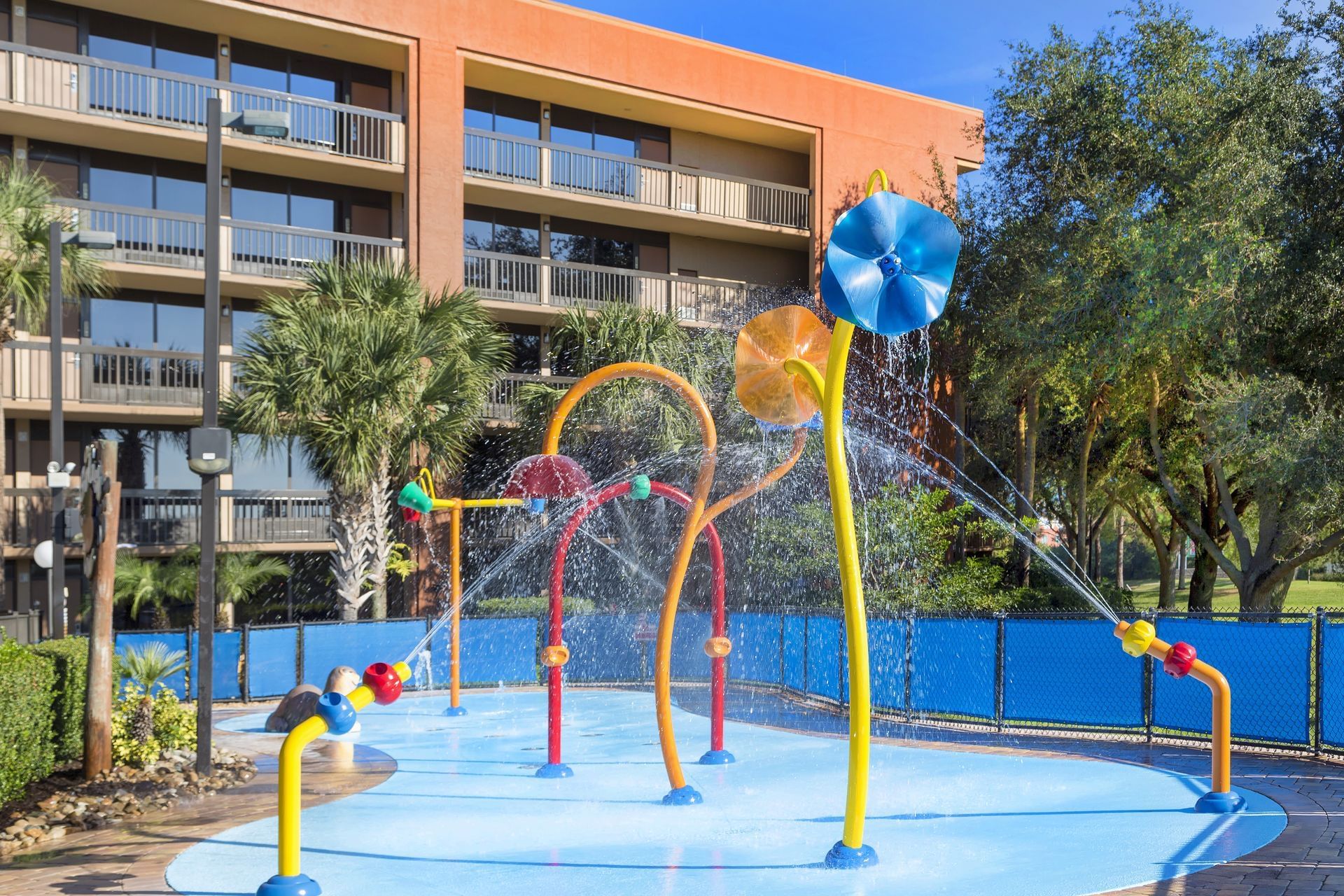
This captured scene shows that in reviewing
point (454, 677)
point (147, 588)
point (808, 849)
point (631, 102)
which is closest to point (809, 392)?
point (808, 849)

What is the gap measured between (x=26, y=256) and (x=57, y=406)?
2479 millimetres

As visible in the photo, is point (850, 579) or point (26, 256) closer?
point (850, 579)

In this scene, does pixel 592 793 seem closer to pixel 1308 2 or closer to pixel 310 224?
pixel 1308 2

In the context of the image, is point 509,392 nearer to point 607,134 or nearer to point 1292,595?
point 607,134

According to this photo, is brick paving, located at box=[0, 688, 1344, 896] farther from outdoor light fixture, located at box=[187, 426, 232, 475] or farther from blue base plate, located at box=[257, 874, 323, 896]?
outdoor light fixture, located at box=[187, 426, 232, 475]

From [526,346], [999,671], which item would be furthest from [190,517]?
[999,671]

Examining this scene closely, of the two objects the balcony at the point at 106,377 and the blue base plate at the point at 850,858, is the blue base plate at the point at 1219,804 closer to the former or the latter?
the blue base plate at the point at 850,858

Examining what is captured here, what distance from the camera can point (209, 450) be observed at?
436 inches

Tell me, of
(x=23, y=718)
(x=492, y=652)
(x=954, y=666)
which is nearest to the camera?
(x=23, y=718)

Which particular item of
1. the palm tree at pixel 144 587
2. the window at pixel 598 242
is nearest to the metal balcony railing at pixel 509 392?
the window at pixel 598 242

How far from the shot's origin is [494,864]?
26.9ft

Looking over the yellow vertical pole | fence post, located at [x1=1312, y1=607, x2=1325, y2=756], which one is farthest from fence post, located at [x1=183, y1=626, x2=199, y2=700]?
fence post, located at [x1=1312, y1=607, x2=1325, y2=756]

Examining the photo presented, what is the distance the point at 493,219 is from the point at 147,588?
465 inches

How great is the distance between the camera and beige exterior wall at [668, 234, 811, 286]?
3064 cm
